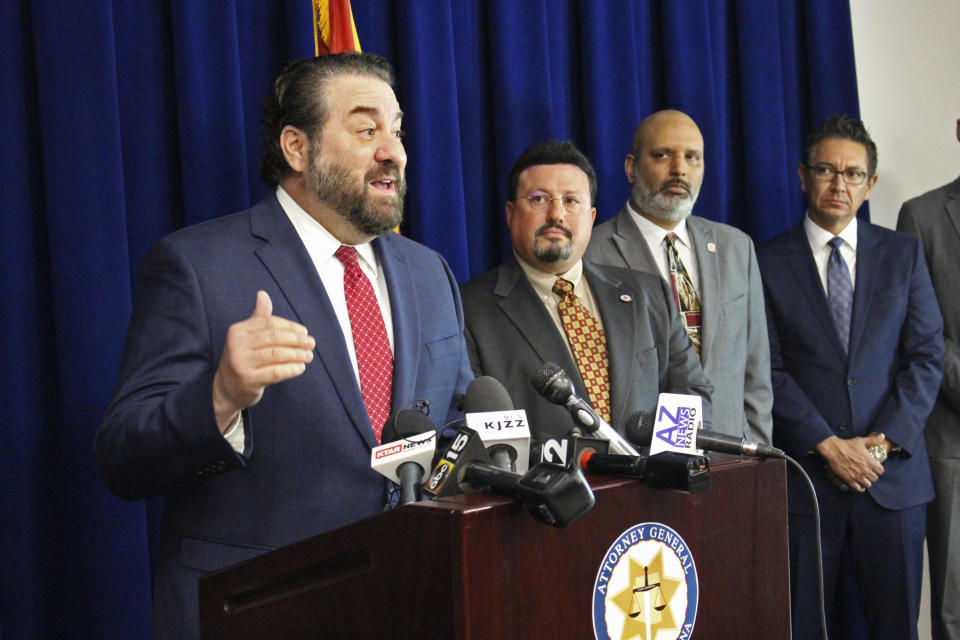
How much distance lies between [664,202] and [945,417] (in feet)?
4.53

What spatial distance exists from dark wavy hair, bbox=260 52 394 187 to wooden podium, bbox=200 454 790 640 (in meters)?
1.02

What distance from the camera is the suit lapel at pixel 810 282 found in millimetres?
3316

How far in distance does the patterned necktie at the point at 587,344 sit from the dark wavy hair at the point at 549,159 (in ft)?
1.15

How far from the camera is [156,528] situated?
2.49 meters

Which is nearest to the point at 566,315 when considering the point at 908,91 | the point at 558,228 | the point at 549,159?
the point at 558,228

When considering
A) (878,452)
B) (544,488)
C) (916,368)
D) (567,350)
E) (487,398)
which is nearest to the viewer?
(544,488)

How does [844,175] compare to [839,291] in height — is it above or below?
above

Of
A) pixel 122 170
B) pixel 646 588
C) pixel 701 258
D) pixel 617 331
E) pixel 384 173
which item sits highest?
pixel 122 170

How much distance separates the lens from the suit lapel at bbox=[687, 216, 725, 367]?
9.96 feet

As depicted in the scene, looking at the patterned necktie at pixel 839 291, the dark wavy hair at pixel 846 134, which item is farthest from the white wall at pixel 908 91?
the patterned necktie at pixel 839 291

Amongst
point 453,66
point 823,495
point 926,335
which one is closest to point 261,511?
point 453,66

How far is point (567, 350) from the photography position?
2.59 meters

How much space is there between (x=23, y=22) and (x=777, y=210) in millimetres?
2761

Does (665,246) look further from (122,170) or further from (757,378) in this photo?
(122,170)
